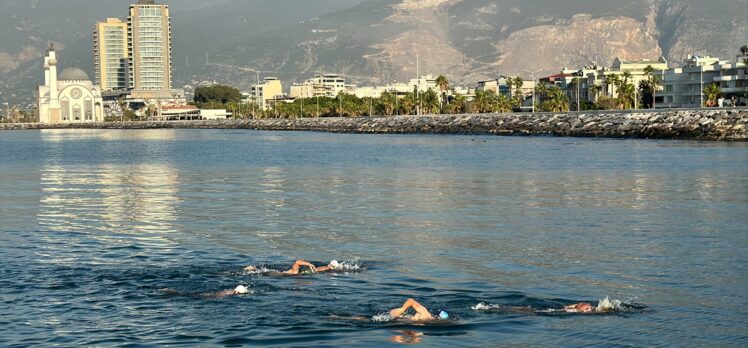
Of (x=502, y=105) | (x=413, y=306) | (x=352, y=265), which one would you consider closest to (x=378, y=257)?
(x=352, y=265)

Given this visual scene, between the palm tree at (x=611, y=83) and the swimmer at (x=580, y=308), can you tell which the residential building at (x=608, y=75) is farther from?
the swimmer at (x=580, y=308)

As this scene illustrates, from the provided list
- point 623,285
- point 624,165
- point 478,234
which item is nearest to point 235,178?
point 624,165

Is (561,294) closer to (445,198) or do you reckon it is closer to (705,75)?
(445,198)

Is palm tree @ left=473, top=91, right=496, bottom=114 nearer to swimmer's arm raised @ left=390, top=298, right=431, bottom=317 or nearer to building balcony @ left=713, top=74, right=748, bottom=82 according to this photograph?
building balcony @ left=713, top=74, right=748, bottom=82

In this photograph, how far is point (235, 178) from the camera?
53812 mm

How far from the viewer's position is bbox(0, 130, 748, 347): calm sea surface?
1678 centimetres

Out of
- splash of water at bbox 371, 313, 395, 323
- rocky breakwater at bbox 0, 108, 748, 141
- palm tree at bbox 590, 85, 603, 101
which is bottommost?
splash of water at bbox 371, 313, 395, 323

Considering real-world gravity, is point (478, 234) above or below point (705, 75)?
below

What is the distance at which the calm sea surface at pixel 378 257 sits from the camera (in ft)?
55.1

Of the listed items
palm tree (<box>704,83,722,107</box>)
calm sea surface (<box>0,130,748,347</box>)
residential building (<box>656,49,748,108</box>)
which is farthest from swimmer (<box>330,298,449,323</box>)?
residential building (<box>656,49,748,108</box>)

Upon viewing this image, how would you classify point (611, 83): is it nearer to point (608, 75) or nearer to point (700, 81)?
point (608, 75)

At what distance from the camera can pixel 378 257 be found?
79.4ft

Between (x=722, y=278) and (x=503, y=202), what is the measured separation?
55.4 ft

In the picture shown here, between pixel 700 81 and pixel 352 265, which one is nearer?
pixel 352 265
